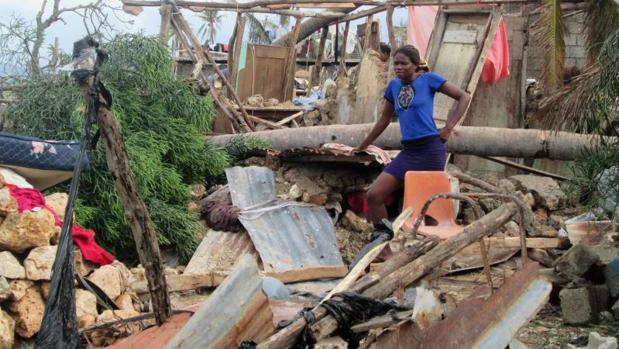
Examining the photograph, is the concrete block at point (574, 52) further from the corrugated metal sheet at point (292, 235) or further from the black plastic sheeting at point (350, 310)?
the black plastic sheeting at point (350, 310)

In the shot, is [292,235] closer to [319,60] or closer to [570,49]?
[570,49]

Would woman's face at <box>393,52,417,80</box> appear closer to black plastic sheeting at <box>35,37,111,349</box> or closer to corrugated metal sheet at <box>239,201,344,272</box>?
corrugated metal sheet at <box>239,201,344,272</box>

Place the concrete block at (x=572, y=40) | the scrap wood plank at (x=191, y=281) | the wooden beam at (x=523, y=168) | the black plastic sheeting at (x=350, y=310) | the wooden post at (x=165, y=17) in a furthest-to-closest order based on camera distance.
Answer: the concrete block at (x=572, y=40) → the wooden post at (x=165, y=17) → the wooden beam at (x=523, y=168) → the scrap wood plank at (x=191, y=281) → the black plastic sheeting at (x=350, y=310)

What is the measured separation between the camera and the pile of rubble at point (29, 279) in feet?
16.5

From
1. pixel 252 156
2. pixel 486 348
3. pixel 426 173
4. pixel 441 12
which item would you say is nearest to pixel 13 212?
Result: pixel 426 173

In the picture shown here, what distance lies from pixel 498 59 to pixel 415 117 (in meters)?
4.05

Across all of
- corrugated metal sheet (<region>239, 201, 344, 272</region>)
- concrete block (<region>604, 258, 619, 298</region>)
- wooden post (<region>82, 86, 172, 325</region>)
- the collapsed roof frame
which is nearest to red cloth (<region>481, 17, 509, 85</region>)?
the collapsed roof frame

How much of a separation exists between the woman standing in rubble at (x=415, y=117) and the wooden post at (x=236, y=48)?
19.5ft

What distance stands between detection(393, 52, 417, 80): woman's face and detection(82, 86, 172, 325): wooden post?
9.88ft

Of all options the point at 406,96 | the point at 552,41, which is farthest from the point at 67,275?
the point at 552,41

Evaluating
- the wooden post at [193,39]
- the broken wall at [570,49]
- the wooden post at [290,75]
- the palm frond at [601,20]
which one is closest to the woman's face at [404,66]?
the palm frond at [601,20]

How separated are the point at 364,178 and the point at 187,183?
74.0 inches

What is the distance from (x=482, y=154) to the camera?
30.2 feet

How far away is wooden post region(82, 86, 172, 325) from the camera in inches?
133
